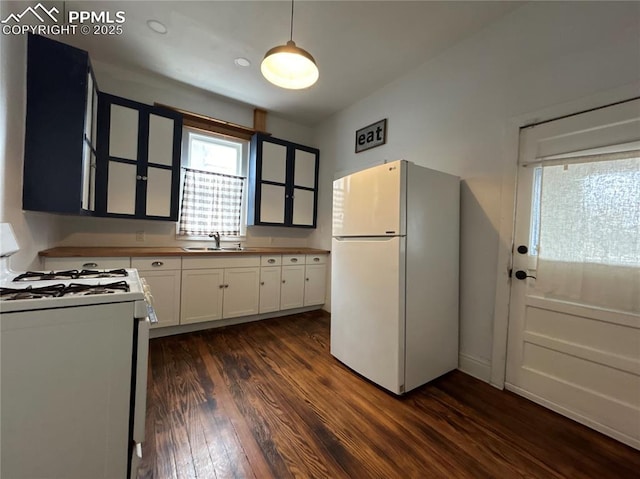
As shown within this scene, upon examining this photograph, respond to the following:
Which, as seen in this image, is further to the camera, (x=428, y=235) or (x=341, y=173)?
(x=341, y=173)

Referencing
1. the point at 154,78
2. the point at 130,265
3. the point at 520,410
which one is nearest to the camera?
the point at 520,410

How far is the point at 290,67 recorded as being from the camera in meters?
1.76

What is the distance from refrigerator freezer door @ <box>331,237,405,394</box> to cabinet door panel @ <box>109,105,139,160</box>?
2.26 meters

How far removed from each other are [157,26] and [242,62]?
28.4 inches

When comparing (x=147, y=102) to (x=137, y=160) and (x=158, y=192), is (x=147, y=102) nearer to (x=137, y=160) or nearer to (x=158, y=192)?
(x=137, y=160)

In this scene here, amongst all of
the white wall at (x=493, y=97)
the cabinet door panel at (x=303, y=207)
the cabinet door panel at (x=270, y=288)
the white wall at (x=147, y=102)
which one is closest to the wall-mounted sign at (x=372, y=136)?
the white wall at (x=493, y=97)

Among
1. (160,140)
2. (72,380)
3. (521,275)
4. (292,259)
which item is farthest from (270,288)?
(521,275)

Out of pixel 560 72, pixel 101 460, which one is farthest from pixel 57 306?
pixel 560 72

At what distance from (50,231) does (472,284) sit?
3.66 metres

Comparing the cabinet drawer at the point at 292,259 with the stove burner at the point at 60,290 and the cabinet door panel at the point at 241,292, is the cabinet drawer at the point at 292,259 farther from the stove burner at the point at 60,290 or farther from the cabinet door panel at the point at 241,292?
the stove burner at the point at 60,290

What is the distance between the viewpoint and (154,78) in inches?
117

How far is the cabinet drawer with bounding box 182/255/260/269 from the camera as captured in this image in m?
2.75

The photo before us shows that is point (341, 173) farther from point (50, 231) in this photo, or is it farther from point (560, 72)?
point (50, 231)

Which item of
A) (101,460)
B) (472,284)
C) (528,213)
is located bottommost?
(101,460)
